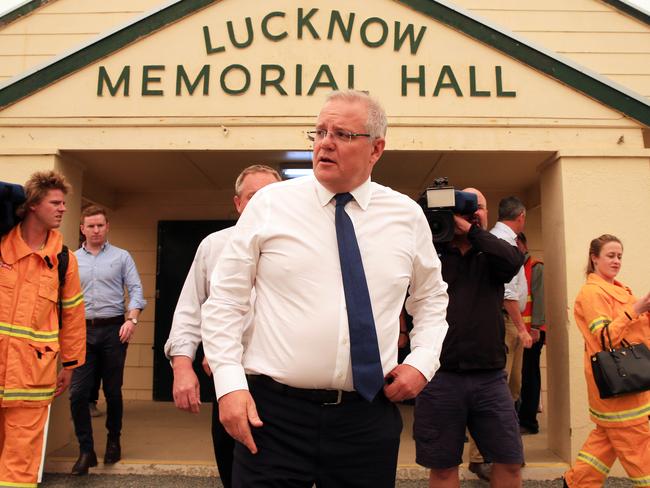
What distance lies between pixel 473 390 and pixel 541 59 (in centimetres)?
297

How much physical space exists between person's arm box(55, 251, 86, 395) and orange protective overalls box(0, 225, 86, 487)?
0.35ft

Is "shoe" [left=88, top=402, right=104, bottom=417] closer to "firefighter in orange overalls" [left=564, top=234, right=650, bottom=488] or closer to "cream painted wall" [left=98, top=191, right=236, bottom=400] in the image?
"cream painted wall" [left=98, top=191, right=236, bottom=400]

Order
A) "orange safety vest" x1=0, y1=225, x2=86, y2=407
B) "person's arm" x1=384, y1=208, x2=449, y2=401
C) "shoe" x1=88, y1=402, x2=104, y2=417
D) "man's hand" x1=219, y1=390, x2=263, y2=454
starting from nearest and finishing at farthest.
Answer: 1. "man's hand" x1=219, y1=390, x2=263, y2=454
2. "person's arm" x1=384, y1=208, x2=449, y2=401
3. "orange safety vest" x1=0, y1=225, x2=86, y2=407
4. "shoe" x1=88, y1=402, x2=104, y2=417

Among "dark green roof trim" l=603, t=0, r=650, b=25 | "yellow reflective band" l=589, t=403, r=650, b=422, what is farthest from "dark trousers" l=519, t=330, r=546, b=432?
"dark green roof trim" l=603, t=0, r=650, b=25

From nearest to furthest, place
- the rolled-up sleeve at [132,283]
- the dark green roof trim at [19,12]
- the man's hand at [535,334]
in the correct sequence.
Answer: the rolled-up sleeve at [132,283], the man's hand at [535,334], the dark green roof trim at [19,12]

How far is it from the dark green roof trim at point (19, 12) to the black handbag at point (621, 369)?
23.8 ft

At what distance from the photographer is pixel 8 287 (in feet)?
10.3

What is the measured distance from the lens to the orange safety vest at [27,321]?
3104mm

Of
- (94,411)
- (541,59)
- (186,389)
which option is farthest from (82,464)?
(541,59)

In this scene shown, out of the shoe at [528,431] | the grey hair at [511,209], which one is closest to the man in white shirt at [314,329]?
the grey hair at [511,209]

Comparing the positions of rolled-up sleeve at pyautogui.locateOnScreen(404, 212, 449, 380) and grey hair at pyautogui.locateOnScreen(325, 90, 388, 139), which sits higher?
grey hair at pyautogui.locateOnScreen(325, 90, 388, 139)

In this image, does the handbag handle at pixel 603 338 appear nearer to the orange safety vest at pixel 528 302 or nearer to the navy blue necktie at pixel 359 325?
the orange safety vest at pixel 528 302

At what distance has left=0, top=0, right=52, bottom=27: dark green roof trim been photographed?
6758 millimetres

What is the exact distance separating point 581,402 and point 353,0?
3812mm
